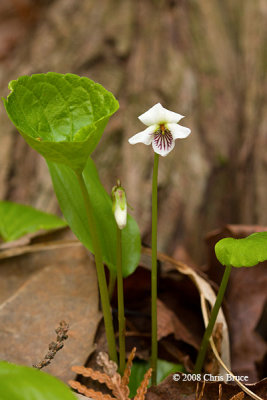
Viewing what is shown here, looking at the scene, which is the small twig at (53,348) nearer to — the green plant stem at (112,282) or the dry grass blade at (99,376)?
the dry grass blade at (99,376)

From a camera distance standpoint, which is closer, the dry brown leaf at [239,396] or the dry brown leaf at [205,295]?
the dry brown leaf at [239,396]

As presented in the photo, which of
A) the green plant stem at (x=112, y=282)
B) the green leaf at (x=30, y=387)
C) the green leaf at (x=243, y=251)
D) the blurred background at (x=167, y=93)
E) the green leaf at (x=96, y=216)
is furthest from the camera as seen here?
the blurred background at (x=167, y=93)

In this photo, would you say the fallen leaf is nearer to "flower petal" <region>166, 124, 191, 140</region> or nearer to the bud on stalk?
the bud on stalk

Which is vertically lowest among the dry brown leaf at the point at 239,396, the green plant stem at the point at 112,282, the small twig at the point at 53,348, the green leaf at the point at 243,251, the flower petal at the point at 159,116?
the dry brown leaf at the point at 239,396

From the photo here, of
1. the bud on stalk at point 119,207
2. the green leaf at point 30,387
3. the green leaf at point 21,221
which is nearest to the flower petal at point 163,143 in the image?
the bud on stalk at point 119,207

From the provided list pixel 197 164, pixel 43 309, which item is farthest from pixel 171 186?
pixel 43 309

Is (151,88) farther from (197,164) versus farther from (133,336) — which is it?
(133,336)

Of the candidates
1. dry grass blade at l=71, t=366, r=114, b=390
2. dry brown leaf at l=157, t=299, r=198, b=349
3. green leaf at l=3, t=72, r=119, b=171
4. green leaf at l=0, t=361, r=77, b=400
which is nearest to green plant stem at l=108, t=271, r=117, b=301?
dry brown leaf at l=157, t=299, r=198, b=349
